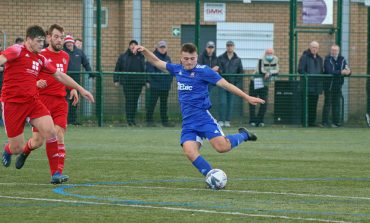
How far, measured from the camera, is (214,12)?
91.5 ft

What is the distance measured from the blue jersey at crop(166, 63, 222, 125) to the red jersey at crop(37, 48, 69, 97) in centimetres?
171

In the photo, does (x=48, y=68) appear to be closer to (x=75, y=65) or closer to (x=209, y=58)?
(x=75, y=65)

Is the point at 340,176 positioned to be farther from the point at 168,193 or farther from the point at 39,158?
the point at 39,158

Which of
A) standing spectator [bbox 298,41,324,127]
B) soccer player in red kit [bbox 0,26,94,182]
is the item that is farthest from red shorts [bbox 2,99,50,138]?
standing spectator [bbox 298,41,324,127]

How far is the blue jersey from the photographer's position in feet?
41.3

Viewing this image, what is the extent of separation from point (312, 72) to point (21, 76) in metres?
15.5

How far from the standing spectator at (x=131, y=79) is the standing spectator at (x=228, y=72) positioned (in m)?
2.08

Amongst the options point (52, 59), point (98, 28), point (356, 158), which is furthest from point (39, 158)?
point (98, 28)

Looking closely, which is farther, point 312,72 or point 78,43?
point 312,72

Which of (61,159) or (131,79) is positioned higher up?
(131,79)

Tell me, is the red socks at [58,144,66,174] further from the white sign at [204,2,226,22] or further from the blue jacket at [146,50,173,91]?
the white sign at [204,2,226,22]

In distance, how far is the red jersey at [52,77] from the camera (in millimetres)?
13508

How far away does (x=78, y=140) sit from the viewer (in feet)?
67.3

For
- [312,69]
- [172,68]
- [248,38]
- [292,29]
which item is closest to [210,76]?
[172,68]
